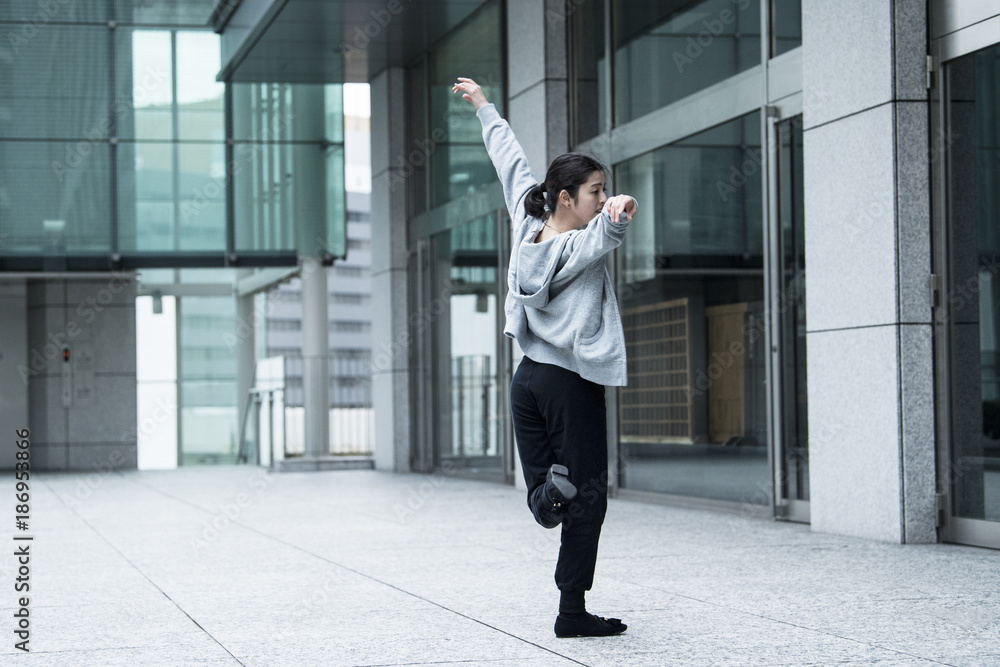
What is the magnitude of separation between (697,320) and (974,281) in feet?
8.83

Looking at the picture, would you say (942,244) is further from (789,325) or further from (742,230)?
(742,230)

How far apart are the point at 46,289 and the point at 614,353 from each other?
16039mm

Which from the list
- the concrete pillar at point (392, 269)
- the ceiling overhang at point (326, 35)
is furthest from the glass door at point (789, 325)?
the concrete pillar at point (392, 269)

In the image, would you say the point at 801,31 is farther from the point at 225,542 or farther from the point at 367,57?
the point at 367,57

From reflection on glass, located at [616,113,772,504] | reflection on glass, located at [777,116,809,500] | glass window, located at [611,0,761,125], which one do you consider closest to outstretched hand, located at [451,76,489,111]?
reflection on glass, located at [777,116,809,500]

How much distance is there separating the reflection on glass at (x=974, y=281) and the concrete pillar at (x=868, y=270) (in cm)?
15

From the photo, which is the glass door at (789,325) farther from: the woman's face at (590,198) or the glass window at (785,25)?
the woman's face at (590,198)

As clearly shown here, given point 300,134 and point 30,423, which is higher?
point 300,134

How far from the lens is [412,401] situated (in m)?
15.4

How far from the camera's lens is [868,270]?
6969mm

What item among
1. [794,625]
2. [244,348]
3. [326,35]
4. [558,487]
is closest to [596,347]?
[558,487]

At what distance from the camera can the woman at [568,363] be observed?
4039 millimetres

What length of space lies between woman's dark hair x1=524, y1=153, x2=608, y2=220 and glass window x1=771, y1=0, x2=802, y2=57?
4259 millimetres

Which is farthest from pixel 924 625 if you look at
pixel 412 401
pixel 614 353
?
pixel 412 401
